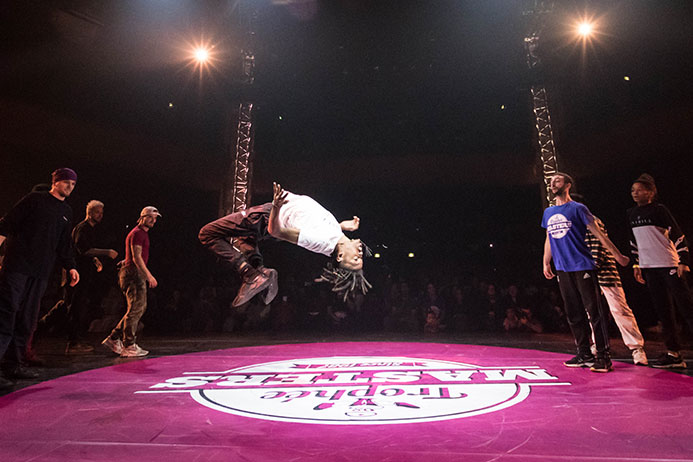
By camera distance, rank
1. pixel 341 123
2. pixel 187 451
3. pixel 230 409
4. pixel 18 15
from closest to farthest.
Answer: pixel 187 451
pixel 230 409
pixel 18 15
pixel 341 123

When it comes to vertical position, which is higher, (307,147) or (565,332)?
(307,147)

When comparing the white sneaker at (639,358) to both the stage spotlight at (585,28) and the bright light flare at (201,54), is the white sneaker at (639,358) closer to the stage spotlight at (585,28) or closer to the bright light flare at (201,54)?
the stage spotlight at (585,28)

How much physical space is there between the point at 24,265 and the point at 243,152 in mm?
4803

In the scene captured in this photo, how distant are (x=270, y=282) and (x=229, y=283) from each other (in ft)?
17.2

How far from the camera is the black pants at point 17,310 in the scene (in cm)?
263

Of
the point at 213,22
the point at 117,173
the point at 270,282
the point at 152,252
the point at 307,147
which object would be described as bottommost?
the point at 270,282

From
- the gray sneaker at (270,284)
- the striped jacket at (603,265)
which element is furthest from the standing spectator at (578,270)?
the gray sneaker at (270,284)

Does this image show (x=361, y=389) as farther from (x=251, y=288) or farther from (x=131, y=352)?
(x=131, y=352)

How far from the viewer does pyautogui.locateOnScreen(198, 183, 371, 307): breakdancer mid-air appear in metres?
2.97

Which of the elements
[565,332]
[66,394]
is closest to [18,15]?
[66,394]

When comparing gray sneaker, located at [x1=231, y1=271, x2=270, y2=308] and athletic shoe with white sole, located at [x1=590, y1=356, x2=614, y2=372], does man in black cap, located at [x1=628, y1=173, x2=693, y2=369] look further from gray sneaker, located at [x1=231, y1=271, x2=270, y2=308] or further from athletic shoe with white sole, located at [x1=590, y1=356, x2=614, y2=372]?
gray sneaker, located at [x1=231, y1=271, x2=270, y2=308]

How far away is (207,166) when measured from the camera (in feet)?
29.9

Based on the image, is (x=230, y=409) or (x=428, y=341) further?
(x=428, y=341)

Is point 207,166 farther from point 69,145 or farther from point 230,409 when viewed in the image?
point 230,409
